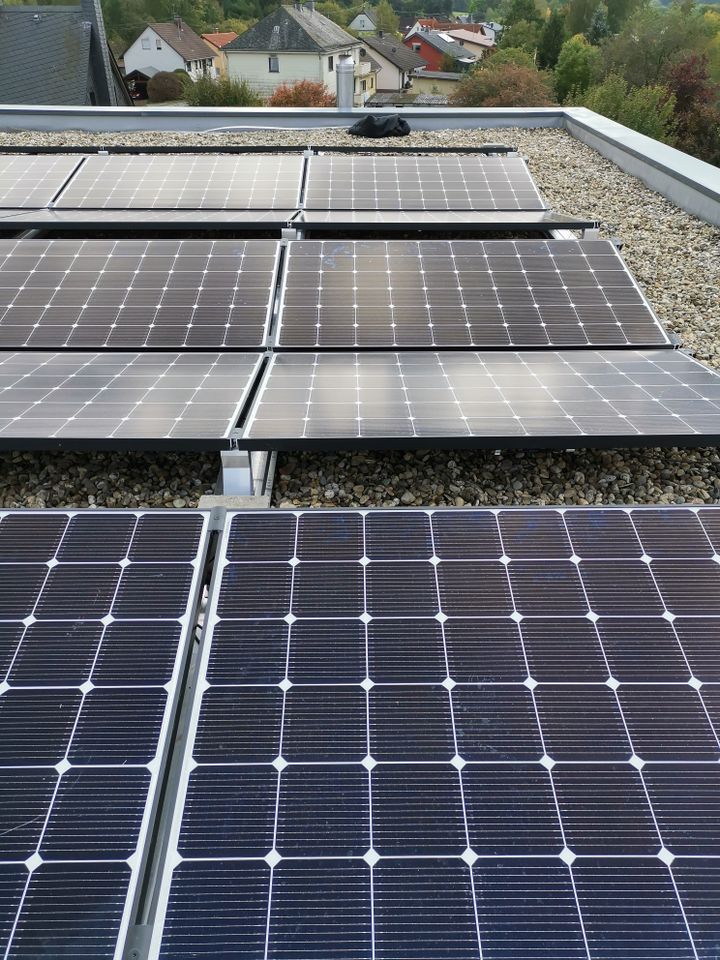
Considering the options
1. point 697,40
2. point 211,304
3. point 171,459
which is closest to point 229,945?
point 171,459

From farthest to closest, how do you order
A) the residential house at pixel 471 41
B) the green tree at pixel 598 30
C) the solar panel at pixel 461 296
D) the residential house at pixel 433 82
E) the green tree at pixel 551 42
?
the residential house at pixel 471 41 < the residential house at pixel 433 82 < the green tree at pixel 598 30 < the green tree at pixel 551 42 < the solar panel at pixel 461 296

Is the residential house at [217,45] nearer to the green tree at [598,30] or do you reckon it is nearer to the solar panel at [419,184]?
the green tree at [598,30]

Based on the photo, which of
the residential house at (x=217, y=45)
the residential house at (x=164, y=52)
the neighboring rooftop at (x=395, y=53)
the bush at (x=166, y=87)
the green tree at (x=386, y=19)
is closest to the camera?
the bush at (x=166, y=87)

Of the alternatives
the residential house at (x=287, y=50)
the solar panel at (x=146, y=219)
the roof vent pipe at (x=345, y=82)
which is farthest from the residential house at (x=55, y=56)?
the residential house at (x=287, y=50)

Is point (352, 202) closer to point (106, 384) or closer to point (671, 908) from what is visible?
point (106, 384)

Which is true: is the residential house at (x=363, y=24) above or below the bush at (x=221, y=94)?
above

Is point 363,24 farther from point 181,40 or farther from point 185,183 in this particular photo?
point 185,183

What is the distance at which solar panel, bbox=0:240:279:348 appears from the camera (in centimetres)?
902

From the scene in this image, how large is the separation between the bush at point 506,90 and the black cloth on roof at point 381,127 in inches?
1105

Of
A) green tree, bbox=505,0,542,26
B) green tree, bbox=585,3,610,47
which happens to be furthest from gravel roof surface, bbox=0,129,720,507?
green tree, bbox=505,0,542,26

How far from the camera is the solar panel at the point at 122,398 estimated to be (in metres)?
6.71

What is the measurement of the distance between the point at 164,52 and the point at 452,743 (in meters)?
106

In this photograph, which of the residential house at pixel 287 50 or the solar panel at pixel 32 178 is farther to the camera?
the residential house at pixel 287 50

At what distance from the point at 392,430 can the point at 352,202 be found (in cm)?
827
